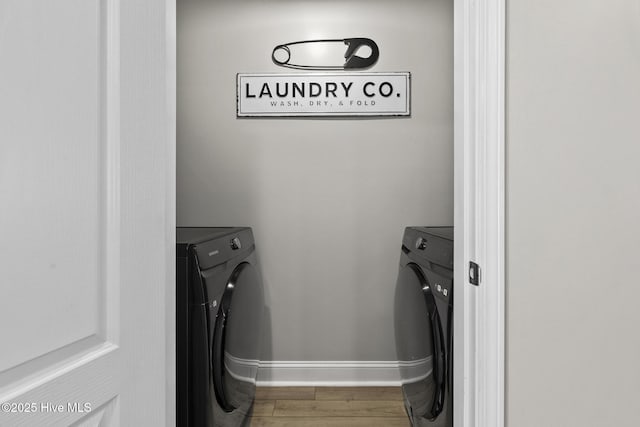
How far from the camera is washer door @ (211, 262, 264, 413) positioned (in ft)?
4.66

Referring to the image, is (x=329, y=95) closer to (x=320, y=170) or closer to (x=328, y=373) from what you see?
(x=320, y=170)

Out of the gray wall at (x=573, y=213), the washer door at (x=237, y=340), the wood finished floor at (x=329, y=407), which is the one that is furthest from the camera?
the wood finished floor at (x=329, y=407)

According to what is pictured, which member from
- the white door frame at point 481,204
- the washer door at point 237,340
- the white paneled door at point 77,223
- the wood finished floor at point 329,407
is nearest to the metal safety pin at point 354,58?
the washer door at point 237,340

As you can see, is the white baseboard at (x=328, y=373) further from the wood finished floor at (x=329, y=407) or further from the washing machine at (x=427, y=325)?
the washing machine at (x=427, y=325)

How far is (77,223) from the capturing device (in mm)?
667

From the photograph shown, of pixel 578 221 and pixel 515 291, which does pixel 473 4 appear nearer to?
pixel 578 221

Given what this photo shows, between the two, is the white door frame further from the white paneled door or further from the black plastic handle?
the white paneled door

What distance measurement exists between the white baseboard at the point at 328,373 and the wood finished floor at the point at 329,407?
40 millimetres

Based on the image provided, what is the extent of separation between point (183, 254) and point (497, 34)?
1013 millimetres

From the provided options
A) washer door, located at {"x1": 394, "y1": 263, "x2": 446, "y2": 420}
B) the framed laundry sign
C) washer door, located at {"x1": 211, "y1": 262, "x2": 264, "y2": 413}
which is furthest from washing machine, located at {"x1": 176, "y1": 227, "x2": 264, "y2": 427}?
the framed laundry sign

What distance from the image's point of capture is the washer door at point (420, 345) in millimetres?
1318

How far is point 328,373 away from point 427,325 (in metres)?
1.24

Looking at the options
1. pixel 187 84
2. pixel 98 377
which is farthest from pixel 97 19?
pixel 187 84

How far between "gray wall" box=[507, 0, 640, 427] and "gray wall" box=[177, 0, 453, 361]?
5.17ft
